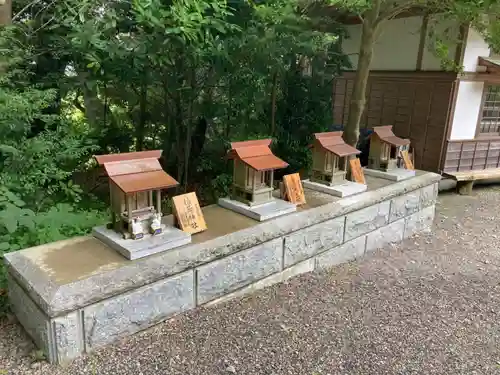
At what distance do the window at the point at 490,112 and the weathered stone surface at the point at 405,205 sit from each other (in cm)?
378

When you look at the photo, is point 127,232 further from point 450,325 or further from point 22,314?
point 450,325

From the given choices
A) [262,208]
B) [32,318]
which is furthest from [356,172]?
[32,318]

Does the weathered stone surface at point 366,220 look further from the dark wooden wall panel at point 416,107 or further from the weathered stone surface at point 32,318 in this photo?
the dark wooden wall panel at point 416,107

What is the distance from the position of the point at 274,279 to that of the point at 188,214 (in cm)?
99

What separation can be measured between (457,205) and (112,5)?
6.03 m

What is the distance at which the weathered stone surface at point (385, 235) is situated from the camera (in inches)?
177

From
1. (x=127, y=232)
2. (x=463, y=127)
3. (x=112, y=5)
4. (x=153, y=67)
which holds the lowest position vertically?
(x=127, y=232)

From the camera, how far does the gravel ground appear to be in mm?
2566

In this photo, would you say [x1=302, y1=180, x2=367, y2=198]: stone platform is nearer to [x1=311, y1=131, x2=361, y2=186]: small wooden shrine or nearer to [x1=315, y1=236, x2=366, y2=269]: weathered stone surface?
[x1=311, y1=131, x2=361, y2=186]: small wooden shrine

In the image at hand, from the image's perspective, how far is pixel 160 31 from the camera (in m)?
3.90

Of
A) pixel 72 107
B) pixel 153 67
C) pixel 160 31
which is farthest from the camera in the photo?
pixel 72 107

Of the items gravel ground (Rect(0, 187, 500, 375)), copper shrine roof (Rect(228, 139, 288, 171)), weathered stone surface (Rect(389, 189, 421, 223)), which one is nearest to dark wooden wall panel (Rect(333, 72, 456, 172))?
weathered stone surface (Rect(389, 189, 421, 223))

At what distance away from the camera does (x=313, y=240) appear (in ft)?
12.4

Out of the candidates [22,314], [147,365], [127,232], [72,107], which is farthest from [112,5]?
[147,365]
